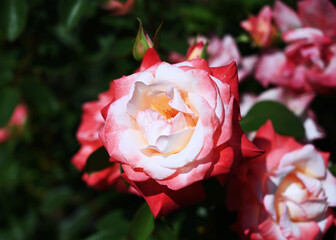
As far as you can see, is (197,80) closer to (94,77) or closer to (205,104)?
(205,104)

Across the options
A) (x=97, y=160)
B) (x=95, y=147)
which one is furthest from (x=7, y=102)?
(x=97, y=160)

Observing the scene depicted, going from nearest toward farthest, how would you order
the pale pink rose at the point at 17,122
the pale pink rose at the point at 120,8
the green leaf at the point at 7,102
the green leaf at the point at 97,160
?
the green leaf at the point at 97,160, the green leaf at the point at 7,102, the pale pink rose at the point at 120,8, the pale pink rose at the point at 17,122

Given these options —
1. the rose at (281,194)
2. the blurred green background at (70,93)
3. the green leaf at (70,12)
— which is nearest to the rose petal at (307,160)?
the rose at (281,194)

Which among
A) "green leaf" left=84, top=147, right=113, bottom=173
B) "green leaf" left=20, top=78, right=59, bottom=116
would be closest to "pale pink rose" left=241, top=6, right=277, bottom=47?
"green leaf" left=84, top=147, right=113, bottom=173

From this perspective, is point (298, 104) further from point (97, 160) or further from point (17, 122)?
point (17, 122)

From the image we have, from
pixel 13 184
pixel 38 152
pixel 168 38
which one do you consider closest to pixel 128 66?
pixel 168 38

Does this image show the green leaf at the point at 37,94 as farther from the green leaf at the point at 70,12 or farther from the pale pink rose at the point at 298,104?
the pale pink rose at the point at 298,104

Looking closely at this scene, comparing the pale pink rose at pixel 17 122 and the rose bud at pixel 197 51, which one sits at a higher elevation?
the rose bud at pixel 197 51
